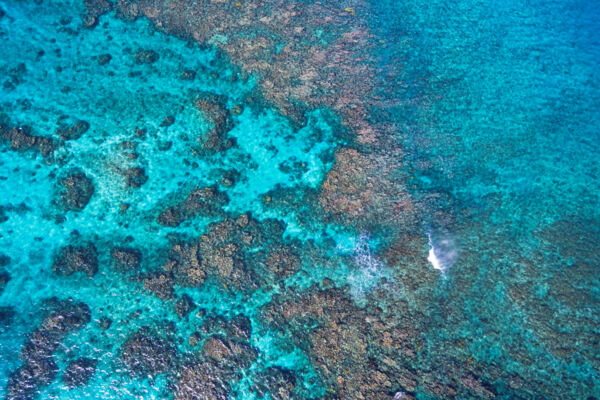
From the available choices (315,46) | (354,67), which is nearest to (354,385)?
(354,67)

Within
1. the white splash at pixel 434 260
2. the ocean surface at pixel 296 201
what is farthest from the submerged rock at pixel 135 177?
the white splash at pixel 434 260

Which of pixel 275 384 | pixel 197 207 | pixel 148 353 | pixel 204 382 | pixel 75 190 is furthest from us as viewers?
pixel 75 190

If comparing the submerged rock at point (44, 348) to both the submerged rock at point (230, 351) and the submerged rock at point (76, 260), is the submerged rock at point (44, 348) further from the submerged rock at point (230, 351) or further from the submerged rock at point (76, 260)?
the submerged rock at point (230, 351)

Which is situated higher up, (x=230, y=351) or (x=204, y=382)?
(x=230, y=351)

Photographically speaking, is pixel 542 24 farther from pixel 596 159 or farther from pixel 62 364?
pixel 62 364

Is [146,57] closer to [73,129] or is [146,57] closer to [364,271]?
[73,129]

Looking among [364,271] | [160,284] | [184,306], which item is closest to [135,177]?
[160,284]

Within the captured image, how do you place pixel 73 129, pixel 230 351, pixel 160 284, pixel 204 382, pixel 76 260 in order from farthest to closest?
pixel 73 129 → pixel 76 260 → pixel 160 284 → pixel 230 351 → pixel 204 382
